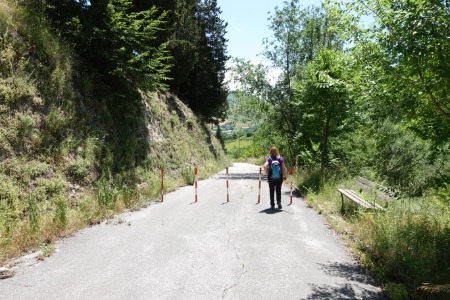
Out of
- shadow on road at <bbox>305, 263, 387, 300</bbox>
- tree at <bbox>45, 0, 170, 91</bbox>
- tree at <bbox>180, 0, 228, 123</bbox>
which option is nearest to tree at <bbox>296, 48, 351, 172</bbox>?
tree at <bbox>45, 0, 170, 91</bbox>

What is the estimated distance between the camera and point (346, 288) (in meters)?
5.16

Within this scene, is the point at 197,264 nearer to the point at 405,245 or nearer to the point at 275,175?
the point at 405,245

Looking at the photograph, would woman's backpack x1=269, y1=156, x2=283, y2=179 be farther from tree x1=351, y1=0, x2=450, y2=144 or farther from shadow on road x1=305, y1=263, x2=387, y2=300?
shadow on road x1=305, y1=263, x2=387, y2=300

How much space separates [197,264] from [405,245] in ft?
12.2

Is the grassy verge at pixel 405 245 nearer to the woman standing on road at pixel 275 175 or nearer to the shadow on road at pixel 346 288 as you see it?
the shadow on road at pixel 346 288

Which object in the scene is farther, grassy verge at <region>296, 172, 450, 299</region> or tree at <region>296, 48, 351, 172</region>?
tree at <region>296, 48, 351, 172</region>

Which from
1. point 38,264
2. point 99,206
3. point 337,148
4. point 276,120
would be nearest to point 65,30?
point 99,206

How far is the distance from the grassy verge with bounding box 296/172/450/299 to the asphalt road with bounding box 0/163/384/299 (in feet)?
1.26

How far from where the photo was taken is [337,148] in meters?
20.3

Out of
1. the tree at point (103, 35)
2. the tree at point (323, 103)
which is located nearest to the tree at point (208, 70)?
the tree at point (323, 103)

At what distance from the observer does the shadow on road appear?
4887mm

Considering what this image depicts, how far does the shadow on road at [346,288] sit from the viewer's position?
489 cm

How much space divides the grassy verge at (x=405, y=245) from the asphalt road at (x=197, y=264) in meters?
0.38

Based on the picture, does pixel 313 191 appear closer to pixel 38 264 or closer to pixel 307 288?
pixel 307 288
